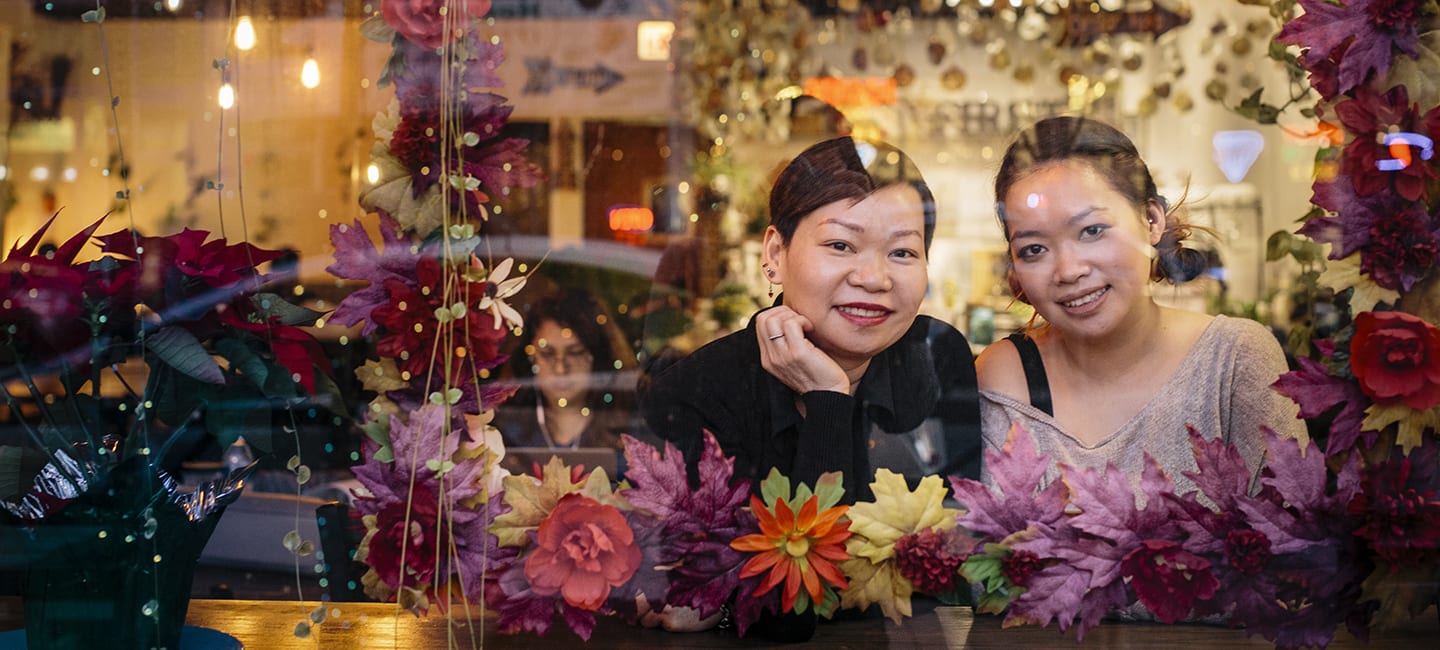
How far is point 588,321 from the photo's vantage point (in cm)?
171

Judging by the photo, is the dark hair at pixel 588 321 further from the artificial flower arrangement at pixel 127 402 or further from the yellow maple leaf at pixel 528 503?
the artificial flower arrangement at pixel 127 402

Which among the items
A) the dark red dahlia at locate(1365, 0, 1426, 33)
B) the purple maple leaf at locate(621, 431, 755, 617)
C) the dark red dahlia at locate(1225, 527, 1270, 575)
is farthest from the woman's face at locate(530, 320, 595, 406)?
the dark red dahlia at locate(1365, 0, 1426, 33)

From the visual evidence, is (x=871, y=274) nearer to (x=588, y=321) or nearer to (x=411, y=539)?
(x=588, y=321)

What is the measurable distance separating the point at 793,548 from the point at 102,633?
0.85 metres

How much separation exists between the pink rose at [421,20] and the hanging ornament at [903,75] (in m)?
0.84

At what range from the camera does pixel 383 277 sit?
62.0 inches

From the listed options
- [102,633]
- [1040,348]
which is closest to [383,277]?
[102,633]

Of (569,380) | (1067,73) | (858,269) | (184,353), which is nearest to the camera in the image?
(184,353)

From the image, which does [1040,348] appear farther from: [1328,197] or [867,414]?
[1328,197]

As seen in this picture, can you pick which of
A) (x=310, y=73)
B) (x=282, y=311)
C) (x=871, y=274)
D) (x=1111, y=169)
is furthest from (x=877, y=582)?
(x=310, y=73)

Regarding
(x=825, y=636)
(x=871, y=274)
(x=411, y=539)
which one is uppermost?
(x=871, y=274)

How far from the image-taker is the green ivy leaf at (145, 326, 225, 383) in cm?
143

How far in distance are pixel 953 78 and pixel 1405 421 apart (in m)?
1.01

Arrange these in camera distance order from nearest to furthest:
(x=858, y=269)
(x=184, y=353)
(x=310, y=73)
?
(x=184, y=353)
(x=858, y=269)
(x=310, y=73)
